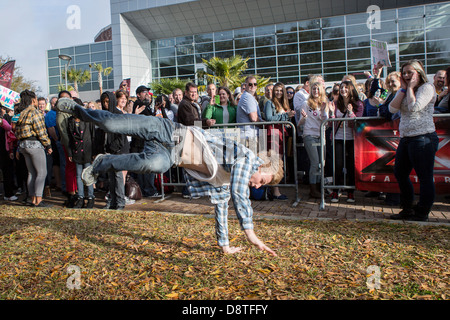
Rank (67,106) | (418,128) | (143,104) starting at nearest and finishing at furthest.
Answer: (67,106)
(418,128)
(143,104)

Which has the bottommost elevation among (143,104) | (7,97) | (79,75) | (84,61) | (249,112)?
(249,112)

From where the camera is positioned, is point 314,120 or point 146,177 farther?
point 146,177

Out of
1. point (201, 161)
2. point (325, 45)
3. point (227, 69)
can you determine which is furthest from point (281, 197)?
point (325, 45)

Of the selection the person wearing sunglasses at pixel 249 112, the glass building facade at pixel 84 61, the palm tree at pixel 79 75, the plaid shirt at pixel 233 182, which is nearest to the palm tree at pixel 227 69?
the person wearing sunglasses at pixel 249 112

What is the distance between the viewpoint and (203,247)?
183 inches

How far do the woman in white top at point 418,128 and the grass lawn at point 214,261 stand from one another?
24.6 inches

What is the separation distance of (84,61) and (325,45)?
30.3m

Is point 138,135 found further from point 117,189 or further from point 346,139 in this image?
point 346,139

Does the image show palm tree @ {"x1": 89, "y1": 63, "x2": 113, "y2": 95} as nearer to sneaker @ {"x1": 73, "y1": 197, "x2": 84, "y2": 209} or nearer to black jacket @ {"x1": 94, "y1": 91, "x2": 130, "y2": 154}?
sneaker @ {"x1": 73, "y1": 197, "x2": 84, "y2": 209}

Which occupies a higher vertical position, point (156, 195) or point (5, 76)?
point (5, 76)

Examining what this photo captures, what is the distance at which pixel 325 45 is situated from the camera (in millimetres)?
31125

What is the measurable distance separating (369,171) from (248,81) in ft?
10.1

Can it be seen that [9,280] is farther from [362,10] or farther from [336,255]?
[362,10]
